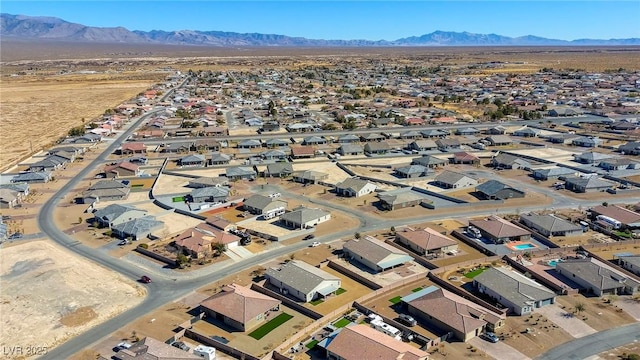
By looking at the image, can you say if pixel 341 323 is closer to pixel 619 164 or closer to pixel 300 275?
pixel 300 275

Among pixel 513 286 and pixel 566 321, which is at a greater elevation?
pixel 513 286

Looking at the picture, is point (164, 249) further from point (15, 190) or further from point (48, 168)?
point (48, 168)

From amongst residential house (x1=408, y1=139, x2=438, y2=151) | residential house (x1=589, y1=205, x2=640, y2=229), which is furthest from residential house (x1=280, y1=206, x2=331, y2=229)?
residential house (x1=408, y1=139, x2=438, y2=151)

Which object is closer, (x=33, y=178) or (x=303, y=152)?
(x=33, y=178)

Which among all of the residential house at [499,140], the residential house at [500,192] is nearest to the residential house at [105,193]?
the residential house at [500,192]

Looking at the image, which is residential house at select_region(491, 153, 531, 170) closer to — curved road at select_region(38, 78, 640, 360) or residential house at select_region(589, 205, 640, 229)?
curved road at select_region(38, 78, 640, 360)

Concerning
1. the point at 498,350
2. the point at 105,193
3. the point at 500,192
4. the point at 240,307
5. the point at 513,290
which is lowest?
the point at 498,350

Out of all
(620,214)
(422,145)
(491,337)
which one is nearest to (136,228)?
(491,337)
